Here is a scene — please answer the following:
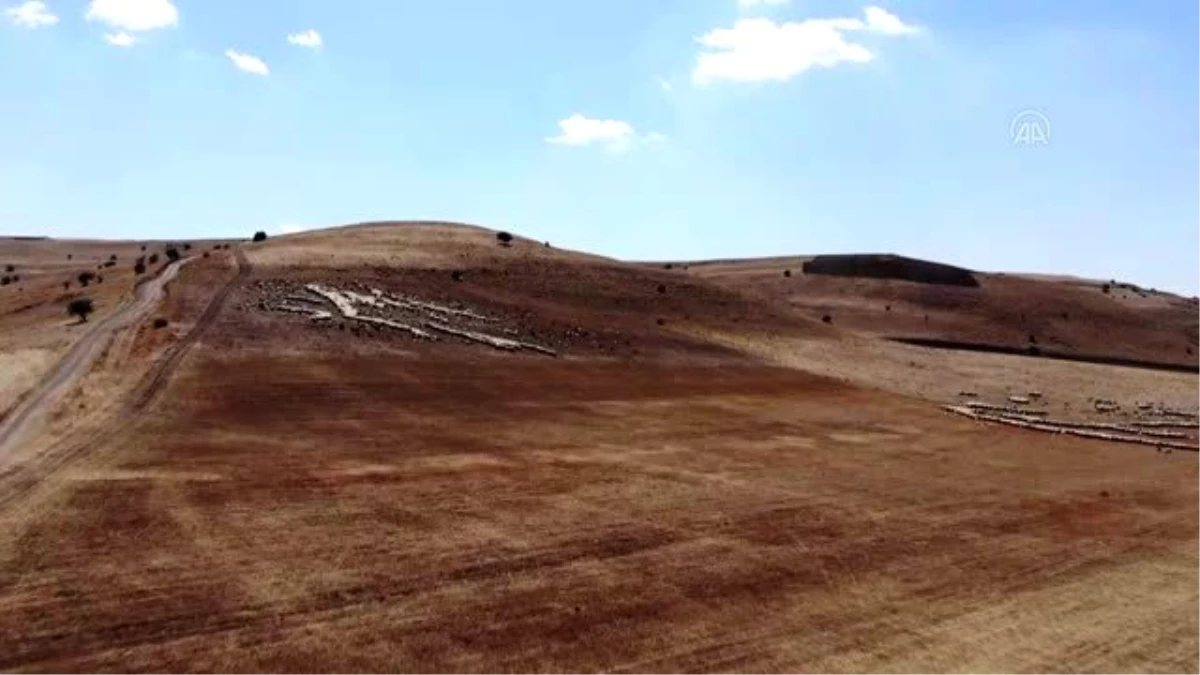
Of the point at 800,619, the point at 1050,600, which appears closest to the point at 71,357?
the point at 800,619

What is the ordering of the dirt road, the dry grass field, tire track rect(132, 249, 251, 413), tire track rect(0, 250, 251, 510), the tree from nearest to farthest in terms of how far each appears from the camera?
the dry grass field < tire track rect(0, 250, 251, 510) < the dirt road < tire track rect(132, 249, 251, 413) < the tree

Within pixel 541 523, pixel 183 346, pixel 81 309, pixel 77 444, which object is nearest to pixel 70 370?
pixel 183 346

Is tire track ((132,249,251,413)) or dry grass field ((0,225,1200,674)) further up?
tire track ((132,249,251,413))

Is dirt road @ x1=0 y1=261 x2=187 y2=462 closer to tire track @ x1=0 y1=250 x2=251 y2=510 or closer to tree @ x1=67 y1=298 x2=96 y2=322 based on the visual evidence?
tire track @ x1=0 y1=250 x2=251 y2=510

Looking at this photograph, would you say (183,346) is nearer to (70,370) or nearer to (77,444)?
(70,370)

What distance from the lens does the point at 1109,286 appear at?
12738 centimetres

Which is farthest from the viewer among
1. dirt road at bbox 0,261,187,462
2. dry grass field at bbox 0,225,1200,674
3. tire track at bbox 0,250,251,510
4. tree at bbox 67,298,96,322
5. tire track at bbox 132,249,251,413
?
tree at bbox 67,298,96,322

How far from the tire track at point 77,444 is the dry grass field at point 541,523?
14 cm

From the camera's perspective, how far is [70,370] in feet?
111

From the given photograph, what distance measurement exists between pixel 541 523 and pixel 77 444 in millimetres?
11425

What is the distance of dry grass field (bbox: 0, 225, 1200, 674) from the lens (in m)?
14.5

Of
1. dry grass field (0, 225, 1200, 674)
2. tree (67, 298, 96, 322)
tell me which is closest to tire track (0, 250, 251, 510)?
dry grass field (0, 225, 1200, 674)

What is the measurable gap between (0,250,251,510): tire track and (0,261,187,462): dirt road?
1030 millimetres

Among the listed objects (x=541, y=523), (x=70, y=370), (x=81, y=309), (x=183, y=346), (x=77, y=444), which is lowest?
(x=541, y=523)
